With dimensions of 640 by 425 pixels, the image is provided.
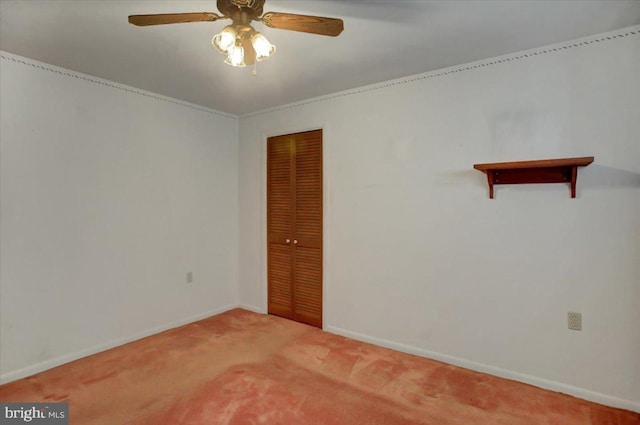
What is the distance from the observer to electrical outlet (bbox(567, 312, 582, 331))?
2.17 m

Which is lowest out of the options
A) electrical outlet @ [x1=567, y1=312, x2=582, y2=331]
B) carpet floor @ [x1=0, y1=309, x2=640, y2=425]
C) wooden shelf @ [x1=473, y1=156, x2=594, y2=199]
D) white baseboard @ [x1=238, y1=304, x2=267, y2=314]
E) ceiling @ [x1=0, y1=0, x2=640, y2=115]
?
carpet floor @ [x1=0, y1=309, x2=640, y2=425]

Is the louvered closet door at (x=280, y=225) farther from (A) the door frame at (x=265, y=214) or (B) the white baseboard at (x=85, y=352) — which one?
(B) the white baseboard at (x=85, y=352)

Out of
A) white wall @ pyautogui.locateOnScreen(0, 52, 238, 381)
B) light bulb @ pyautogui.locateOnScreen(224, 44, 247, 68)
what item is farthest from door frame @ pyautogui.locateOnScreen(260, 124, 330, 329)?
light bulb @ pyautogui.locateOnScreen(224, 44, 247, 68)

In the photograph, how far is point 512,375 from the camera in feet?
7.77

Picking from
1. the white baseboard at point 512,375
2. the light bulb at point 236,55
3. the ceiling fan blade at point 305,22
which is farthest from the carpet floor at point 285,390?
the ceiling fan blade at point 305,22

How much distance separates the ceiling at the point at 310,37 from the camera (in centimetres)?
181

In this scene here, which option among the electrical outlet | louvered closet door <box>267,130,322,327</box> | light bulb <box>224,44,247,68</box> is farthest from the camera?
louvered closet door <box>267,130,322,327</box>

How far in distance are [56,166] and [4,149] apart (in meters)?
0.31

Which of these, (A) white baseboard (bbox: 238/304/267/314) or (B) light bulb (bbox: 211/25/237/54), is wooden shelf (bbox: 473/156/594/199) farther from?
(A) white baseboard (bbox: 238/304/267/314)

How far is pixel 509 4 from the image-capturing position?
178 cm

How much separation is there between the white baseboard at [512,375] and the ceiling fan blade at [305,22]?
247 centimetres

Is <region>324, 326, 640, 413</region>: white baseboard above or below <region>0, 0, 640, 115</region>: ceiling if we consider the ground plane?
below

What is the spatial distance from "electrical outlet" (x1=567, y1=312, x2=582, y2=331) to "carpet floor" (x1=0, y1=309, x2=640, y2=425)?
1.49ft

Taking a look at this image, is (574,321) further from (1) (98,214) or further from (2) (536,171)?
(1) (98,214)
